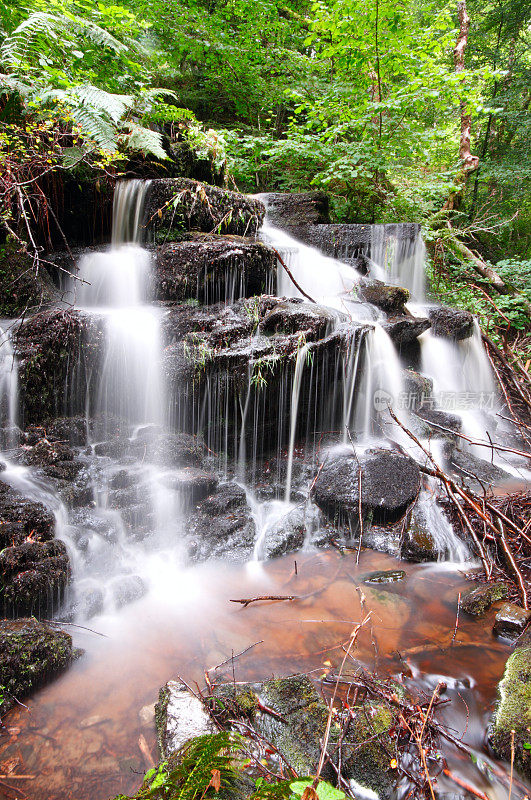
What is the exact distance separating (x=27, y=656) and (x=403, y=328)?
6.36 metres

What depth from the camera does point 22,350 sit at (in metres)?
4.55

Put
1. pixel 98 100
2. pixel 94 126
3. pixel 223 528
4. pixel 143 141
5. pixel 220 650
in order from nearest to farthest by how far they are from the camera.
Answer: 1. pixel 220 650
2. pixel 223 528
3. pixel 94 126
4. pixel 98 100
5. pixel 143 141

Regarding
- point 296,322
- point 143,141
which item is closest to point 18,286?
point 143,141

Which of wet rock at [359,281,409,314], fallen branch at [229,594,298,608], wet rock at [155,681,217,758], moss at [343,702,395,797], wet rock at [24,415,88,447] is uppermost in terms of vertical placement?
wet rock at [359,281,409,314]

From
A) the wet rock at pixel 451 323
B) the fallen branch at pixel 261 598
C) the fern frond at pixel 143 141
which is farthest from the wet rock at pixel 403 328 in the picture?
the fallen branch at pixel 261 598

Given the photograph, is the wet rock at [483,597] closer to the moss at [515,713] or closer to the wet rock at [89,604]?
the moss at [515,713]

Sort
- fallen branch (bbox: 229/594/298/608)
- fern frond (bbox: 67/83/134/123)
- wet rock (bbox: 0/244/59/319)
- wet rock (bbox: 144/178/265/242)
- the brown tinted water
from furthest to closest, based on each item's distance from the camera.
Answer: wet rock (bbox: 144/178/265/242) → fern frond (bbox: 67/83/134/123) → wet rock (bbox: 0/244/59/319) → fallen branch (bbox: 229/594/298/608) → the brown tinted water

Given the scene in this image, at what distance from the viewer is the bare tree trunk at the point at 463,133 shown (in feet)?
33.2

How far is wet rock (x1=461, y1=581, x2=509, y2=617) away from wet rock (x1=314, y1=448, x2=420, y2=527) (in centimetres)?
120

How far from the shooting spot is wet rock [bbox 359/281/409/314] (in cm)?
703

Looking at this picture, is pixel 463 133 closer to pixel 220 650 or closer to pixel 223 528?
pixel 223 528

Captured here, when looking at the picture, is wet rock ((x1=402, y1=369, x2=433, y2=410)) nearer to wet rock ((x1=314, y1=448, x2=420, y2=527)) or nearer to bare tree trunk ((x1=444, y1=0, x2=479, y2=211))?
wet rock ((x1=314, y1=448, x2=420, y2=527))

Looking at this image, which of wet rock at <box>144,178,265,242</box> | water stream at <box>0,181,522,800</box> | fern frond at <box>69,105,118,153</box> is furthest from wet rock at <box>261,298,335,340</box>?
fern frond at <box>69,105,118,153</box>

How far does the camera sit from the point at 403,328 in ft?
21.9
